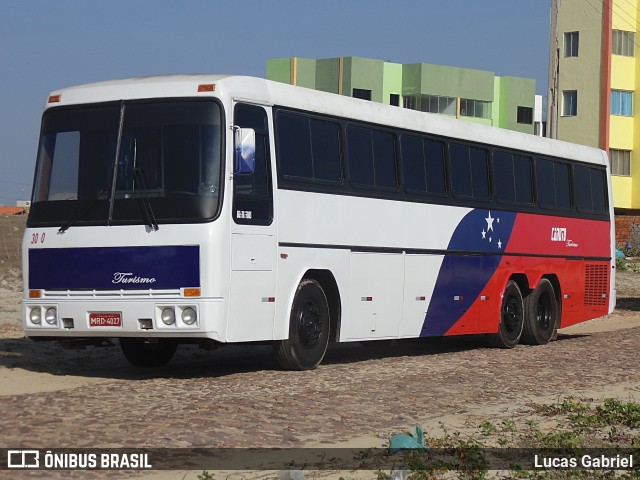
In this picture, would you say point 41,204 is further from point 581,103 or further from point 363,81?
point 363,81

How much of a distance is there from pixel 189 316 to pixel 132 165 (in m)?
1.80

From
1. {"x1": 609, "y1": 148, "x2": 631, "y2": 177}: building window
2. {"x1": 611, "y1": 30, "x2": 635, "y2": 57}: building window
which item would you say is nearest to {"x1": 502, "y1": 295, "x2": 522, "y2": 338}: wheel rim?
{"x1": 611, "y1": 30, "x2": 635, "y2": 57}: building window

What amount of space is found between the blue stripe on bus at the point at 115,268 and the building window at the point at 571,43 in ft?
203

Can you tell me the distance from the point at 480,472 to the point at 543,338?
14.2 metres

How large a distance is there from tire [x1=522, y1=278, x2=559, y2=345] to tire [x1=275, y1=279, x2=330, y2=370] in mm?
6741

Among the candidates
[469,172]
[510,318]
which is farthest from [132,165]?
[510,318]

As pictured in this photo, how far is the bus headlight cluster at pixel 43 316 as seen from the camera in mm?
15117

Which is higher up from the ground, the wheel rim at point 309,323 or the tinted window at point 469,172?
the tinted window at point 469,172

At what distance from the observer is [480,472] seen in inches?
359

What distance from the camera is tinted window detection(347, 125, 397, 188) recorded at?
17.6 meters

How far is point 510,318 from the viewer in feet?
72.2

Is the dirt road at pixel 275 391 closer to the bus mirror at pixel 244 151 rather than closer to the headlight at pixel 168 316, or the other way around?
the headlight at pixel 168 316

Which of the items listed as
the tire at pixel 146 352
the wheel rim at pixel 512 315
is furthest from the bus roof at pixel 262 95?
the tire at pixel 146 352

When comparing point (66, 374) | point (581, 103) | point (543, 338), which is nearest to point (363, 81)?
point (581, 103)
